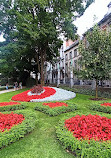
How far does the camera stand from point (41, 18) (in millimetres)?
14109

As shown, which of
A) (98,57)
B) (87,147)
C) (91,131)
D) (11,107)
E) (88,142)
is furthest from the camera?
(98,57)

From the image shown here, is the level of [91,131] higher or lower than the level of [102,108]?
higher

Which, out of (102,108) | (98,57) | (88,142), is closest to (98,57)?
(98,57)

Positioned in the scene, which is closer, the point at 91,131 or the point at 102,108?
the point at 91,131

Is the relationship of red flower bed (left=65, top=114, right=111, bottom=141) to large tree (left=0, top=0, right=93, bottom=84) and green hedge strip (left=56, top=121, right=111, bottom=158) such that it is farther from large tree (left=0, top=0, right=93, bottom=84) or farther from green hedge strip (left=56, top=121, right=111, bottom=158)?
large tree (left=0, top=0, right=93, bottom=84)

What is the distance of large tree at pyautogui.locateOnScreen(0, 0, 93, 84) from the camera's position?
42.0ft

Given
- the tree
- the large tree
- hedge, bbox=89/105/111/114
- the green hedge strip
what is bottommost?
hedge, bbox=89/105/111/114

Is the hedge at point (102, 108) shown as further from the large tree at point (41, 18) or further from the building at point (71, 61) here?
the large tree at point (41, 18)

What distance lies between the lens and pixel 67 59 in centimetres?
2903

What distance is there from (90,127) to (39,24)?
14387mm

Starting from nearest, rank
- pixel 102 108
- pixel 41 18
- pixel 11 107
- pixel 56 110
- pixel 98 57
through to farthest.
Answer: pixel 56 110 < pixel 102 108 < pixel 11 107 < pixel 98 57 < pixel 41 18

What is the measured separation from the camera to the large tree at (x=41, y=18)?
Result: 12.8 m

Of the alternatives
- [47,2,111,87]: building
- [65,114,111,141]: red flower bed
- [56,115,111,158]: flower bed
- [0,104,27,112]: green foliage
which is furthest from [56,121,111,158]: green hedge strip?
[47,2,111,87]: building

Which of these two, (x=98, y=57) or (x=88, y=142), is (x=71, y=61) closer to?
(x=98, y=57)
